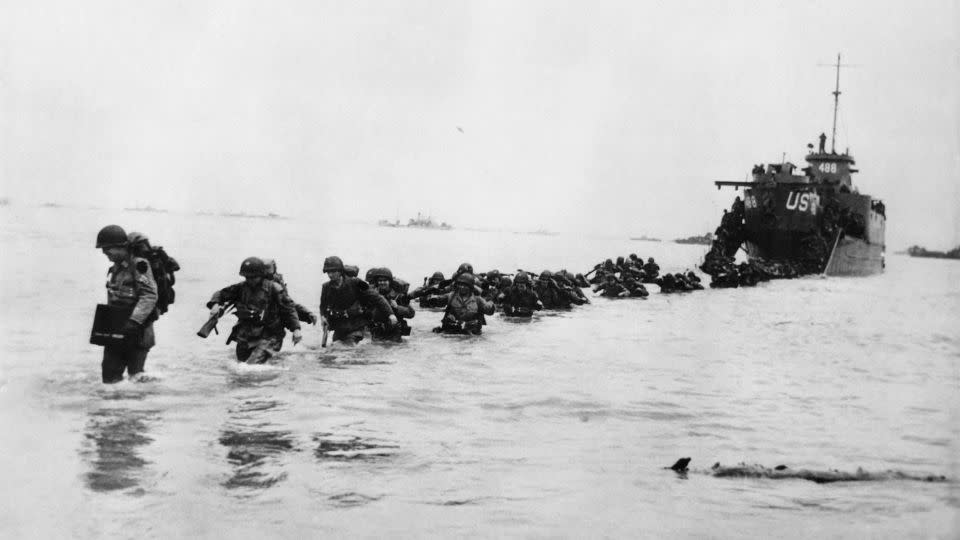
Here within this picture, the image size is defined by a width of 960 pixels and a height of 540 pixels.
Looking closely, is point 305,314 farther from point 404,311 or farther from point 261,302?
point 404,311

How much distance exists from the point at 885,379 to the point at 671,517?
8.90 meters

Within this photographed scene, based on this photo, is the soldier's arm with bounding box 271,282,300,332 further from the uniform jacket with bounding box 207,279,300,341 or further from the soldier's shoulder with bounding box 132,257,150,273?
the soldier's shoulder with bounding box 132,257,150,273

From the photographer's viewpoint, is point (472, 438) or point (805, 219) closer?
point (472, 438)

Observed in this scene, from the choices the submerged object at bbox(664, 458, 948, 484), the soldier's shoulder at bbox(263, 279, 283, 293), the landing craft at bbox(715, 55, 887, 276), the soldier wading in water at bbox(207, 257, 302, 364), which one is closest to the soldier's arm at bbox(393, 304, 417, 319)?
the soldier wading in water at bbox(207, 257, 302, 364)

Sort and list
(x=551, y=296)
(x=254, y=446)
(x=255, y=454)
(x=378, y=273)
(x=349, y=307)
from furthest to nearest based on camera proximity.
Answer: (x=551, y=296) < (x=378, y=273) < (x=349, y=307) < (x=254, y=446) < (x=255, y=454)

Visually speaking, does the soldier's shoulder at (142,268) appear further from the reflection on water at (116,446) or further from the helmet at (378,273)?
the helmet at (378,273)

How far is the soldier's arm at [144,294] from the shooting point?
9.03 m

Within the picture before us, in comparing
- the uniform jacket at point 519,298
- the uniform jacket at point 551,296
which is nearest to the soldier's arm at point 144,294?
the uniform jacket at point 519,298

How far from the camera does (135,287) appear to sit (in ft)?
30.2

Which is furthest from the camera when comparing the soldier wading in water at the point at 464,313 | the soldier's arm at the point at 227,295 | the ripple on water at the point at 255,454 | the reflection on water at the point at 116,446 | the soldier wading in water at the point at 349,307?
the soldier wading in water at the point at 464,313

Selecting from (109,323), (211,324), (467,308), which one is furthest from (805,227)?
(109,323)

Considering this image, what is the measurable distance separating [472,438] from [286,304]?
161 inches

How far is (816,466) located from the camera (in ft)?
24.8

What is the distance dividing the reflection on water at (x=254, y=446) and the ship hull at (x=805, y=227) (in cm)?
4056
